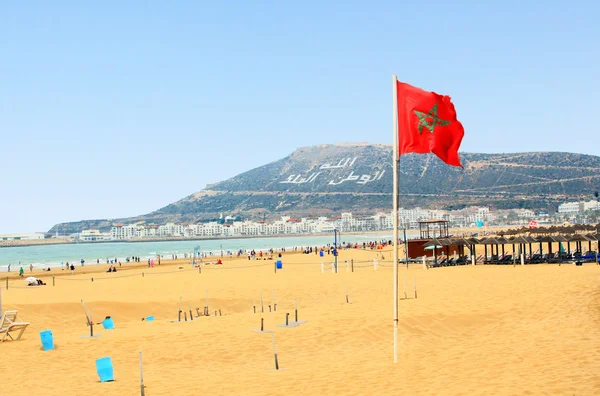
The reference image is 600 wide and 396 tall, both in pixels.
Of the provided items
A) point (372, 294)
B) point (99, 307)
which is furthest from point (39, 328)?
point (372, 294)

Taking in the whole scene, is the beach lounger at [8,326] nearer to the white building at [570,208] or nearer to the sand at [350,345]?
the sand at [350,345]

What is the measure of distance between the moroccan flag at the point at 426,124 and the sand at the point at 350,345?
3.67m

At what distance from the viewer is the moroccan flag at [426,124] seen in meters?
9.72

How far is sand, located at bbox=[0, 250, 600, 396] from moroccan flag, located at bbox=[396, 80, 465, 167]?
3671mm

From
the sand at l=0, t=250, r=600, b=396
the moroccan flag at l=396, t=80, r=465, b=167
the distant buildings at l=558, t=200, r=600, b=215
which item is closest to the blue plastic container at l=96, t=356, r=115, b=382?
the sand at l=0, t=250, r=600, b=396

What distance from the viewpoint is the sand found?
952 centimetres

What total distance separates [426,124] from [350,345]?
21.2 feet

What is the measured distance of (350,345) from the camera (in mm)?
14102

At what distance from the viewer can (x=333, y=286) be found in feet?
91.5

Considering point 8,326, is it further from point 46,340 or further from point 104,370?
point 104,370

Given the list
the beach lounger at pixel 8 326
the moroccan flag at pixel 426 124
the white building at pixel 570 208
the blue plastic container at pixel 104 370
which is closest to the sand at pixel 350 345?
the blue plastic container at pixel 104 370

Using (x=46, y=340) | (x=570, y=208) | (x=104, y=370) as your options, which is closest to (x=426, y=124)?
(x=104, y=370)

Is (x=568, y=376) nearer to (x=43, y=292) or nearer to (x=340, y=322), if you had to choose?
(x=340, y=322)

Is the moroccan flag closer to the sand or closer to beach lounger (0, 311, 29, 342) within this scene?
the sand
